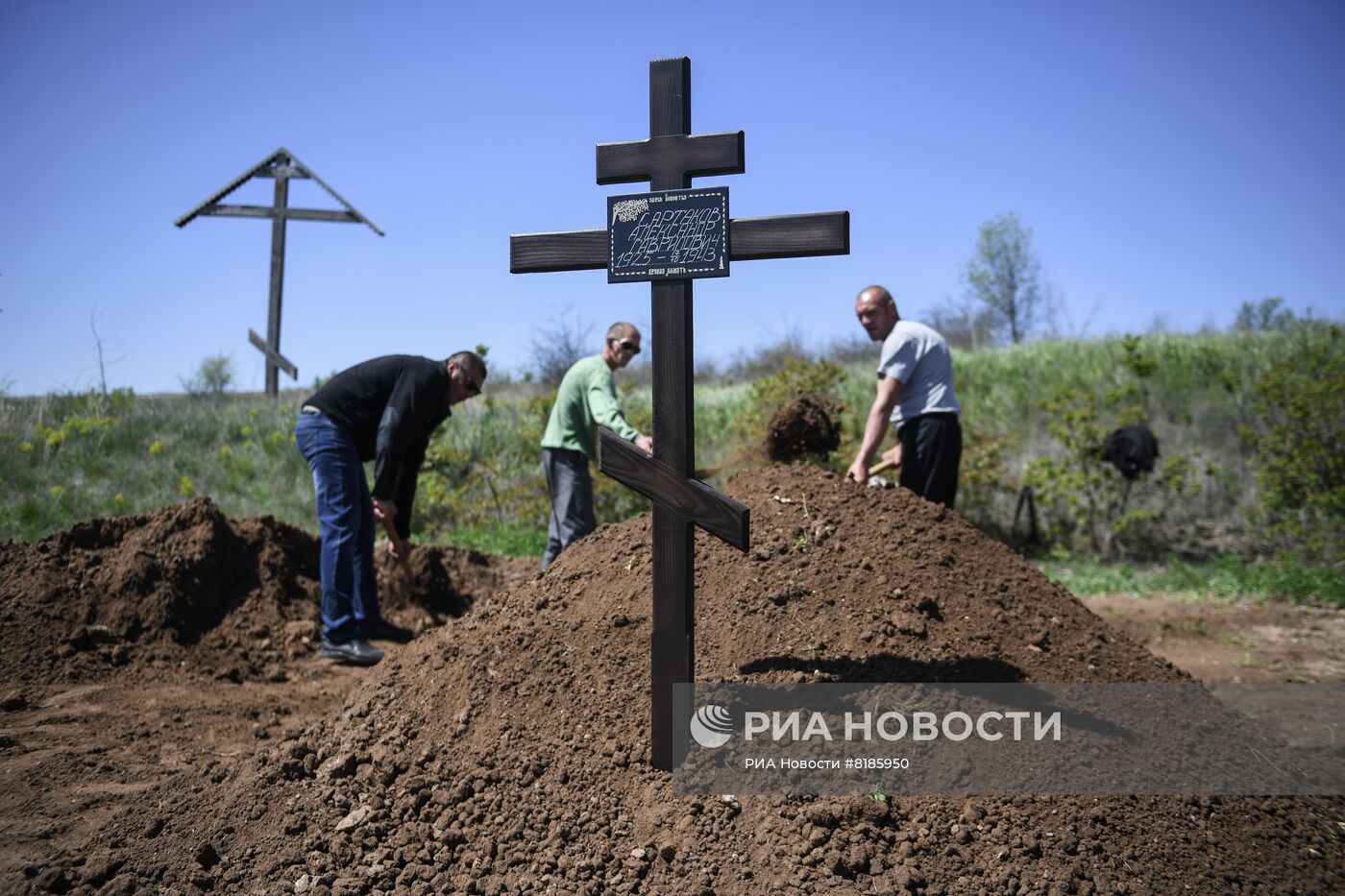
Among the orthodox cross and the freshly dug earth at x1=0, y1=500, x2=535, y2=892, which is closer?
the freshly dug earth at x1=0, y1=500, x2=535, y2=892

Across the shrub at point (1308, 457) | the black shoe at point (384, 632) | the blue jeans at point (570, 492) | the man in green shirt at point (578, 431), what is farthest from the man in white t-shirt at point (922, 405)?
the shrub at point (1308, 457)

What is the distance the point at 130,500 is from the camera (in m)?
8.44

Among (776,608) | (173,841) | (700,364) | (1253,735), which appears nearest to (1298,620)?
(1253,735)

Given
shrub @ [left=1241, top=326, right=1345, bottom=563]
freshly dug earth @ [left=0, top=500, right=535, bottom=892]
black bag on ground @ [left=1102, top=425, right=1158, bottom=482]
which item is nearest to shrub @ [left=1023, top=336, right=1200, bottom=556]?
black bag on ground @ [left=1102, top=425, right=1158, bottom=482]

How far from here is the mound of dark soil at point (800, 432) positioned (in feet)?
21.2

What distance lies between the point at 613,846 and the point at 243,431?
9.79 metres

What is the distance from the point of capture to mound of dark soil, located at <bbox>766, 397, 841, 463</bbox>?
6.45m

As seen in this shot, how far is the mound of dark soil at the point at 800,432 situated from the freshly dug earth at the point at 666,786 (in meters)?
2.11

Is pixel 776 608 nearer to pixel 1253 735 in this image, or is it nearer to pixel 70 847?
pixel 1253 735

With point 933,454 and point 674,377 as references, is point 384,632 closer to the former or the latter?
point 933,454

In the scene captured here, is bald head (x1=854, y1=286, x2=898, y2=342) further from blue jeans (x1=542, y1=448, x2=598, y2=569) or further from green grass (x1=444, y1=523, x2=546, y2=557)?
green grass (x1=444, y1=523, x2=546, y2=557)

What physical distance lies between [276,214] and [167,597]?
30.4 ft

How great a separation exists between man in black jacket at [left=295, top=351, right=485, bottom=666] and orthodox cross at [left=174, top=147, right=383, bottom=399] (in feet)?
28.8

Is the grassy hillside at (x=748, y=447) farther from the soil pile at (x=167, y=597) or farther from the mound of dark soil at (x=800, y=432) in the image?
the mound of dark soil at (x=800, y=432)
